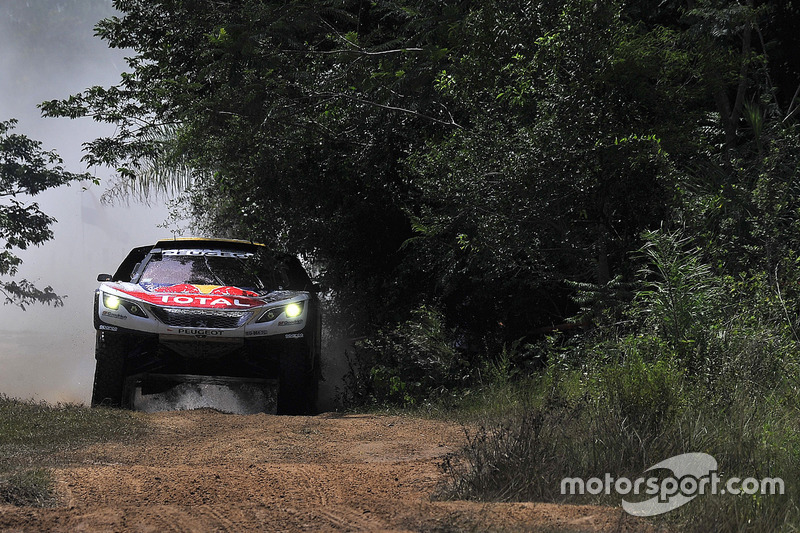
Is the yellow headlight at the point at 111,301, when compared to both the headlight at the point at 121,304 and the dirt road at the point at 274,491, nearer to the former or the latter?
the headlight at the point at 121,304

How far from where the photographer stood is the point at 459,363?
436 inches

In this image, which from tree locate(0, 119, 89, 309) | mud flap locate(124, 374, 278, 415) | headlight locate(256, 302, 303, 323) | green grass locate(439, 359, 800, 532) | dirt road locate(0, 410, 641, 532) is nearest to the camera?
dirt road locate(0, 410, 641, 532)

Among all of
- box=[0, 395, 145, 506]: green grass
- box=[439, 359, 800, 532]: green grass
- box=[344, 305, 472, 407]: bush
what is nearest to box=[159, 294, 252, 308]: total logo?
box=[0, 395, 145, 506]: green grass

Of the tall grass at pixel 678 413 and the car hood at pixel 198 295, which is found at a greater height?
the car hood at pixel 198 295

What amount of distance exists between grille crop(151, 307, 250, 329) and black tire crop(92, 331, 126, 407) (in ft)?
2.09

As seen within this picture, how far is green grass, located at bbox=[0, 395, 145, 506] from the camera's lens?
5.02 m

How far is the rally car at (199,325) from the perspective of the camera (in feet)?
32.2

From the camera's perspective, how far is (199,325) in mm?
9750

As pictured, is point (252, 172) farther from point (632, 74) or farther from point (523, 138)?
point (632, 74)

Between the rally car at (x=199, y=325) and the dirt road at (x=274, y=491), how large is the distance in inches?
74.3

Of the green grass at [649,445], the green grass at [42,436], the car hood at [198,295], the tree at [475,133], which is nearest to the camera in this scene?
the green grass at [649,445]

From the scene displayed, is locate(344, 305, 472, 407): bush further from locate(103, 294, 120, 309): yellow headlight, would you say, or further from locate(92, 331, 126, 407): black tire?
locate(103, 294, 120, 309): yellow headlight
